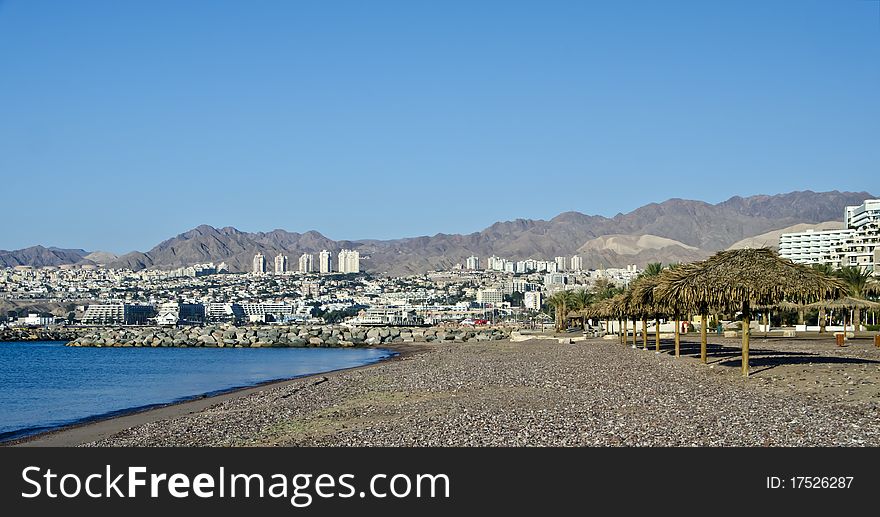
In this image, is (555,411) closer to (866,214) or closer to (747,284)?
(747,284)

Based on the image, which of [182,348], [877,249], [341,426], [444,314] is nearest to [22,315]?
[444,314]

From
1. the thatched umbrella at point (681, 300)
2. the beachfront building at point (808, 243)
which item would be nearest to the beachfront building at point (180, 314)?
the beachfront building at point (808, 243)

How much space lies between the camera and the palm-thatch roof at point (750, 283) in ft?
71.8

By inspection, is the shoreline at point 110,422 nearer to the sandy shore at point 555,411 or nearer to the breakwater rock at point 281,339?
the sandy shore at point 555,411

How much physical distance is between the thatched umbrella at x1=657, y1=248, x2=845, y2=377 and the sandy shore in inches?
68.0

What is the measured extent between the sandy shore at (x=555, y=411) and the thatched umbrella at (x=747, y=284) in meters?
1.73

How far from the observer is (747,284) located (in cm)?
2233

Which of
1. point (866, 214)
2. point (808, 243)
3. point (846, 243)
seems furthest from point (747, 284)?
point (808, 243)

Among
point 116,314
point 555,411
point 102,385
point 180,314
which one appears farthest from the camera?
point 180,314

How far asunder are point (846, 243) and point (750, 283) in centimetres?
10875

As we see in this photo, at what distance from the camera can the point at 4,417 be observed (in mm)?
25375

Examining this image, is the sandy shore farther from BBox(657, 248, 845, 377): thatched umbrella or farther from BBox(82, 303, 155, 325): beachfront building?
BBox(82, 303, 155, 325): beachfront building
